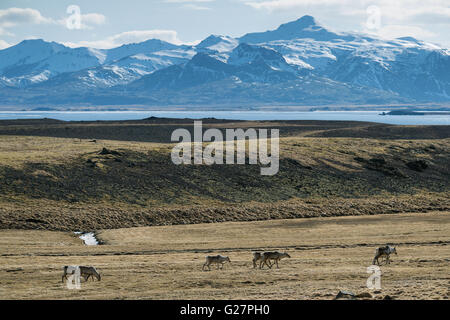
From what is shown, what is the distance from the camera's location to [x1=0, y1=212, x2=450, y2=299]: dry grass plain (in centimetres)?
2680

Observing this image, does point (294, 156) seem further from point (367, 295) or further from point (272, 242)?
point (367, 295)

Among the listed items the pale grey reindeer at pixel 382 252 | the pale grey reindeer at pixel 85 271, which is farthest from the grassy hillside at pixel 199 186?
the pale grey reindeer at pixel 382 252

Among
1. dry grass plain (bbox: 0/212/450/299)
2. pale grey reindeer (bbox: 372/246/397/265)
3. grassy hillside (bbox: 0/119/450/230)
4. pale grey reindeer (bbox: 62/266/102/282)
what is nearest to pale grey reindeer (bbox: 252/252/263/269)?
dry grass plain (bbox: 0/212/450/299)

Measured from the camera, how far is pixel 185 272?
33.1m

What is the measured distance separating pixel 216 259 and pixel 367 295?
39.2ft

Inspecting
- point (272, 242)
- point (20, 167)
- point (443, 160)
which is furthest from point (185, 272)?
point (443, 160)

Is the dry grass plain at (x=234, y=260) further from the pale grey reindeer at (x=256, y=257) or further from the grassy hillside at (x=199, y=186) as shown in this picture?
the grassy hillside at (x=199, y=186)

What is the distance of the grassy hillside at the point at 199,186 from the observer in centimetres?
6650

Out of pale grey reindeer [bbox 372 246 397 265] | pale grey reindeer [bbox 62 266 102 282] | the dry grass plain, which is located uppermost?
pale grey reindeer [bbox 372 246 397 265]

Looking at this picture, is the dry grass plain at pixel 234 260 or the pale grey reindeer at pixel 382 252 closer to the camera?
the dry grass plain at pixel 234 260

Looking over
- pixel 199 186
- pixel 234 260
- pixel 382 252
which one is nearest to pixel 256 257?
pixel 234 260

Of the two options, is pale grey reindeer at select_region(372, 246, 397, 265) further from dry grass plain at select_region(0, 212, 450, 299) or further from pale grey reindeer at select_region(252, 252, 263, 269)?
pale grey reindeer at select_region(252, 252, 263, 269)

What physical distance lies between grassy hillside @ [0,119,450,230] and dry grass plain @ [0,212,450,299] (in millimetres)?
6196

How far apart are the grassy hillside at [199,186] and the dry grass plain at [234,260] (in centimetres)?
620
